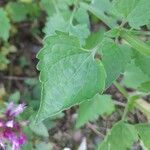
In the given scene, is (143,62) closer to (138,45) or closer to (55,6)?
(138,45)

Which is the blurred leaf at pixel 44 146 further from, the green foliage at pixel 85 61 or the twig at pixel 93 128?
the green foliage at pixel 85 61

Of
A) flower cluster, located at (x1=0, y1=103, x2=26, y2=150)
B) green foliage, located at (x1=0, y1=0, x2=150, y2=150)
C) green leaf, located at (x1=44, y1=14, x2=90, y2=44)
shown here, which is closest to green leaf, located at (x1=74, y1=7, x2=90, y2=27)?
green leaf, located at (x1=44, y1=14, x2=90, y2=44)

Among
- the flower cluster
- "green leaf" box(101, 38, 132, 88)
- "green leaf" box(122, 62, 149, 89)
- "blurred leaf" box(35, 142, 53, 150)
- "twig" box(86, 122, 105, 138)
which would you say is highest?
"green leaf" box(101, 38, 132, 88)

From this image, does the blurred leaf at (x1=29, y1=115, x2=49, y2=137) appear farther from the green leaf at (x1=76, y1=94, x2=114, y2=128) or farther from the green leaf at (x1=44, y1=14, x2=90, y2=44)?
the green leaf at (x1=44, y1=14, x2=90, y2=44)

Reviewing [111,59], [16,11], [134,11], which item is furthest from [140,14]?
[16,11]

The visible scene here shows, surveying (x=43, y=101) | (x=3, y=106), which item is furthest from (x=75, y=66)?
(x=3, y=106)
